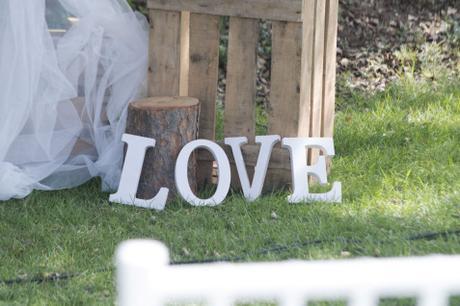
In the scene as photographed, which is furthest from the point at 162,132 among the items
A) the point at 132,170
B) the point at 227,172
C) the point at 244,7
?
the point at 244,7

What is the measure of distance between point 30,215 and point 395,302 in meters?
2.13

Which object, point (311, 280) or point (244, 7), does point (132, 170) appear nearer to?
point (244, 7)

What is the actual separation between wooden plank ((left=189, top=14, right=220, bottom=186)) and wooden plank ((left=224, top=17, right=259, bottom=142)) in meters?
0.10

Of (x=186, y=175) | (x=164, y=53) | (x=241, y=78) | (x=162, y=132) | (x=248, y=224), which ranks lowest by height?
(x=248, y=224)

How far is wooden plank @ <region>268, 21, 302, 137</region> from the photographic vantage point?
4.82m

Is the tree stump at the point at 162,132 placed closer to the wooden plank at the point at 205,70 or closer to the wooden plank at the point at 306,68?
the wooden plank at the point at 205,70

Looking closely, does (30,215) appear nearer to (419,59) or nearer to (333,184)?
(333,184)

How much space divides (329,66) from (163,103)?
3.57 ft

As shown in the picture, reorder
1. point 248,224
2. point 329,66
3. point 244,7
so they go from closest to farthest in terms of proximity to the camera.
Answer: point 248,224, point 244,7, point 329,66

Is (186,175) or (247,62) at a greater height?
(247,62)

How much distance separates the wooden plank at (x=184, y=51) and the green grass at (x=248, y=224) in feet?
2.37

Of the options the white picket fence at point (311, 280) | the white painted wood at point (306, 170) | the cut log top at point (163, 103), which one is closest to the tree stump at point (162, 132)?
the cut log top at point (163, 103)

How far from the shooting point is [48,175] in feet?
16.6

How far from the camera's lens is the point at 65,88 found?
511 centimetres
